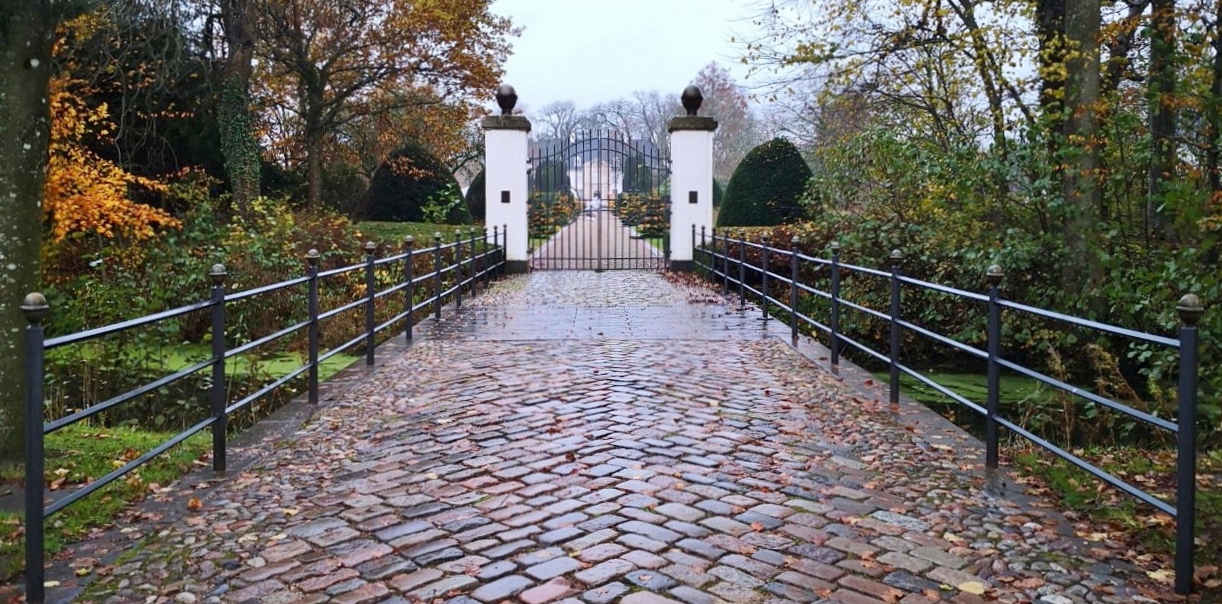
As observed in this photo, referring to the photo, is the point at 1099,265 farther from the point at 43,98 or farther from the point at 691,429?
the point at 43,98

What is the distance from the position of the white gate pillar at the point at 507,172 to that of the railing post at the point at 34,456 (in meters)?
16.6

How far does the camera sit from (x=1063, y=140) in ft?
29.6

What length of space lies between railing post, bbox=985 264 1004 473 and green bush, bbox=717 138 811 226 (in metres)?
15.5

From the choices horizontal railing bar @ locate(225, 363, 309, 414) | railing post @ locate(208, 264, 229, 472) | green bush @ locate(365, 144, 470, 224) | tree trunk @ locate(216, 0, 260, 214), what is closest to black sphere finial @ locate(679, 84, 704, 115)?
green bush @ locate(365, 144, 470, 224)

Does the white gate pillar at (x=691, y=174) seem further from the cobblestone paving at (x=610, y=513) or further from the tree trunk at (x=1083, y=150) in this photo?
the cobblestone paving at (x=610, y=513)

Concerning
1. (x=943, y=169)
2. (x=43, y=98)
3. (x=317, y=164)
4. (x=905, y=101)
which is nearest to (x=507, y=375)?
(x=43, y=98)

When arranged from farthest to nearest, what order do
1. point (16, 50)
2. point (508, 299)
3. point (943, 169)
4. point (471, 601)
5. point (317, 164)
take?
point (317, 164), point (508, 299), point (943, 169), point (16, 50), point (471, 601)

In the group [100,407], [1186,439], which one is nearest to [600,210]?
[100,407]

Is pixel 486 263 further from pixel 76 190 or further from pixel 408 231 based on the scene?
pixel 76 190

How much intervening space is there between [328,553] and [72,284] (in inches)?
416

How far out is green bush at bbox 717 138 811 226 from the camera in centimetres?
2095

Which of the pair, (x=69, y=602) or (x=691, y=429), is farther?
(x=691, y=429)

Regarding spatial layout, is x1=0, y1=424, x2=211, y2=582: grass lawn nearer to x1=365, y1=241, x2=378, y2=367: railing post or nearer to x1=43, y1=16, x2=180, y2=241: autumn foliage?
x1=365, y1=241, x2=378, y2=367: railing post

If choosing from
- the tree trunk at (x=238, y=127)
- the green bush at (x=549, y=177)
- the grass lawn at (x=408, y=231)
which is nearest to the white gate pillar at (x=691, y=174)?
the green bush at (x=549, y=177)
